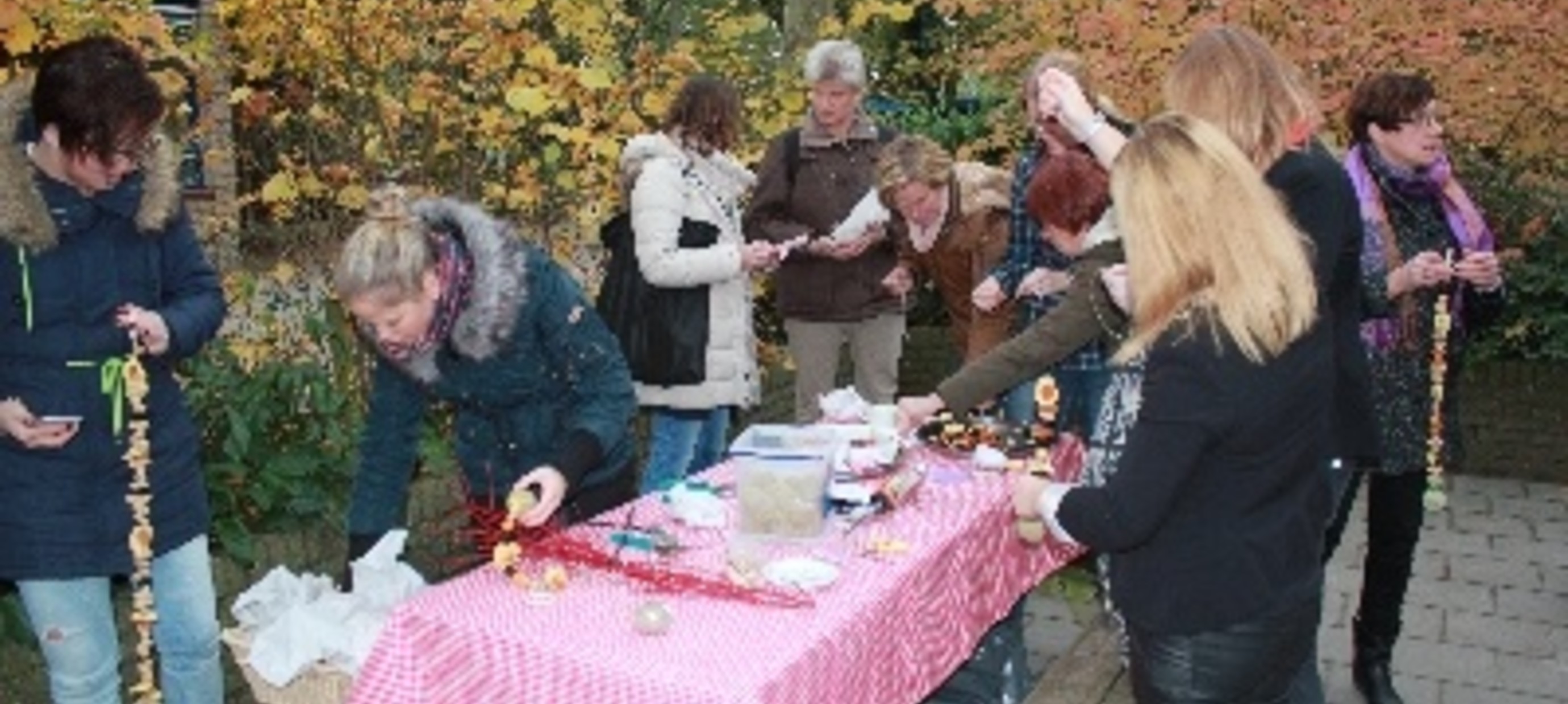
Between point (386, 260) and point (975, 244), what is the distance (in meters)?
2.82

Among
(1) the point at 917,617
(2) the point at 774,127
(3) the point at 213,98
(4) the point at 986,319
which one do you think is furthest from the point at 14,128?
(2) the point at 774,127

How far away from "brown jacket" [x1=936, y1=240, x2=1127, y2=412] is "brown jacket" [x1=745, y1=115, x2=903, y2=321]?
191cm

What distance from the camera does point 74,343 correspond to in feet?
10.6

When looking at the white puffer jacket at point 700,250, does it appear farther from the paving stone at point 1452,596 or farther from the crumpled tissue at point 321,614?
the paving stone at point 1452,596

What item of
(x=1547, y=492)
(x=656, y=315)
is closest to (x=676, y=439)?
(x=656, y=315)

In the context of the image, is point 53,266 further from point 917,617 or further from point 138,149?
point 917,617

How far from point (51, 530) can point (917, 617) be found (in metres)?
1.77

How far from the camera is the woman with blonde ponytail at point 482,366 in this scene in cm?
300

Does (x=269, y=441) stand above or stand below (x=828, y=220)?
below

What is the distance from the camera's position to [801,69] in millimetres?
7559

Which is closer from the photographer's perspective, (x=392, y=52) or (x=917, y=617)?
(x=917, y=617)

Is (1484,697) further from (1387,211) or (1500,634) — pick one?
(1387,211)

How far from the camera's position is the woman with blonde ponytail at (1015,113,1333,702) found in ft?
8.31

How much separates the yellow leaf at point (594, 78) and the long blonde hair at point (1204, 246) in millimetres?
3427
